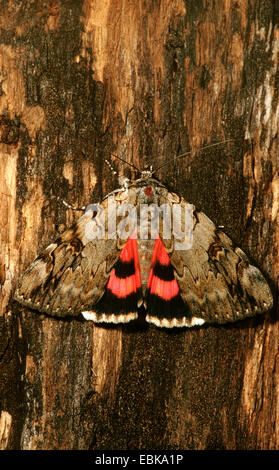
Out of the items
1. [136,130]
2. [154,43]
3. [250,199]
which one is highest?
[154,43]

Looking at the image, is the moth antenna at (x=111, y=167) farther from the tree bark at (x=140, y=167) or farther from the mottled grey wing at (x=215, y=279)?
the mottled grey wing at (x=215, y=279)

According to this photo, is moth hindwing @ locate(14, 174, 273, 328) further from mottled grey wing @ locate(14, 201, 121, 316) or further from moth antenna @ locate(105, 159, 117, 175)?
moth antenna @ locate(105, 159, 117, 175)

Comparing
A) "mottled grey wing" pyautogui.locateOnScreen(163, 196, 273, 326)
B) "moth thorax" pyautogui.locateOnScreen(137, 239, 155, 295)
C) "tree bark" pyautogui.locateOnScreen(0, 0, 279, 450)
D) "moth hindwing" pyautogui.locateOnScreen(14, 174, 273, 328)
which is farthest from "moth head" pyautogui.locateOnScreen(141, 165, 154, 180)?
"moth thorax" pyautogui.locateOnScreen(137, 239, 155, 295)

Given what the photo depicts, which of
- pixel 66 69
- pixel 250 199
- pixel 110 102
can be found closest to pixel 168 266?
pixel 250 199

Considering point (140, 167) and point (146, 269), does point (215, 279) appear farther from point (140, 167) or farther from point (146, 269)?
point (140, 167)

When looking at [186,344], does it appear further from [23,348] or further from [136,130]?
[136,130]

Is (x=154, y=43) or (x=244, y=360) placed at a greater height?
(x=154, y=43)

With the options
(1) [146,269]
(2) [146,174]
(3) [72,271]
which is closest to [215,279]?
(1) [146,269]
